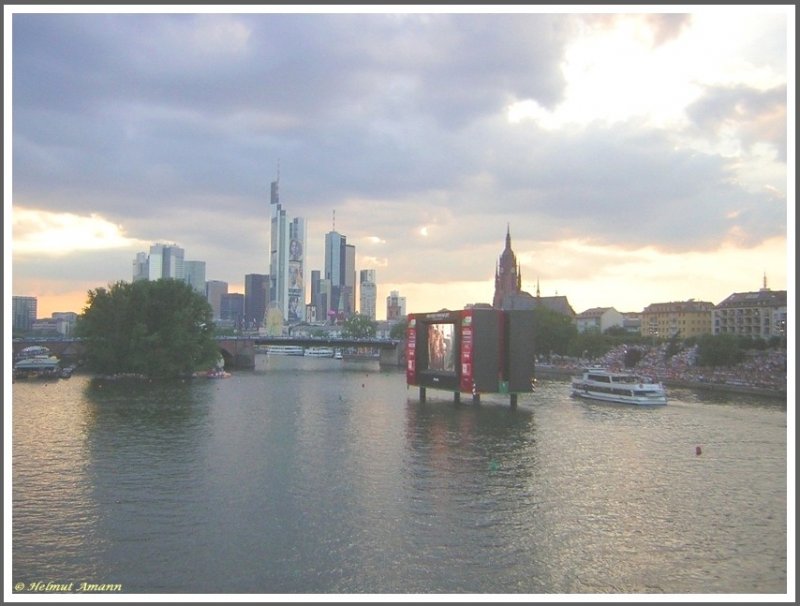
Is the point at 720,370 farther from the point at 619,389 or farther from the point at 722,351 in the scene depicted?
the point at 619,389

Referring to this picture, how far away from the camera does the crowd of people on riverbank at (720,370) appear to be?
8591 cm

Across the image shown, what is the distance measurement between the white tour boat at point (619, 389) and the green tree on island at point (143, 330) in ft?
196

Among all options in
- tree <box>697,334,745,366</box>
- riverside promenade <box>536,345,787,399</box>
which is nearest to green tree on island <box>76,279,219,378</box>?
riverside promenade <box>536,345,787,399</box>

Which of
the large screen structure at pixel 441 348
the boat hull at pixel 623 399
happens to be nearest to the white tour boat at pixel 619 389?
the boat hull at pixel 623 399

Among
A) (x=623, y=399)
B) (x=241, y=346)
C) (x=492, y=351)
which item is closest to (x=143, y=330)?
(x=241, y=346)

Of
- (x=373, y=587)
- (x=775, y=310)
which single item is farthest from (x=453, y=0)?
(x=775, y=310)

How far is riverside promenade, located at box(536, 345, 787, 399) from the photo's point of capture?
84.1 m

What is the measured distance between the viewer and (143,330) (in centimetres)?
10056

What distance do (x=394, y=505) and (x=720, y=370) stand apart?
82.8 metres

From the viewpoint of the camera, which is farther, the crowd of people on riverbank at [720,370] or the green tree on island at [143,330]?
the green tree on island at [143,330]

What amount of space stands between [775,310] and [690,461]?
91.0m

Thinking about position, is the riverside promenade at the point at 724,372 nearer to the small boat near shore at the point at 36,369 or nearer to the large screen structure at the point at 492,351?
the large screen structure at the point at 492,351

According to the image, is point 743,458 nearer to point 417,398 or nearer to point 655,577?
point 655,577

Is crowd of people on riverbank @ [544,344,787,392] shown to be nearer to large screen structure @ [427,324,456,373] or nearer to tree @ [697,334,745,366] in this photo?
tree @ [697,334,745,366]
